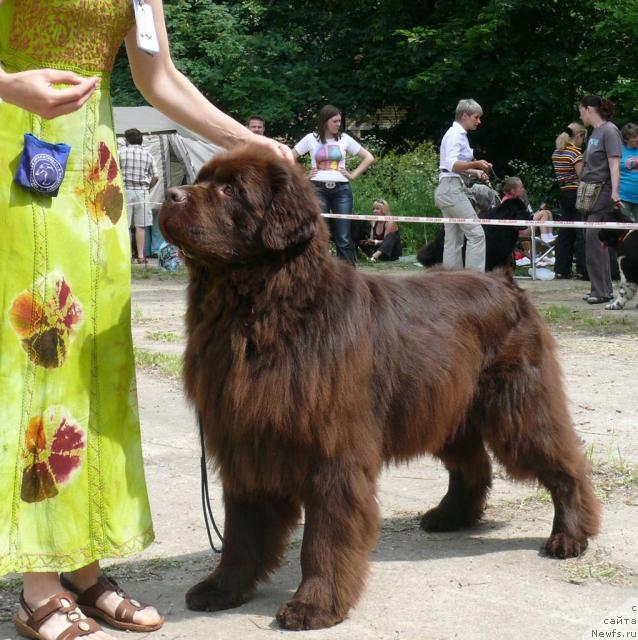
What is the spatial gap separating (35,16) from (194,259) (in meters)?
0.89

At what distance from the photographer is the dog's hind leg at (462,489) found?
4.44 m

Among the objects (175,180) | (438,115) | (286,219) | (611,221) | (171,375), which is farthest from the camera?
(438,115)

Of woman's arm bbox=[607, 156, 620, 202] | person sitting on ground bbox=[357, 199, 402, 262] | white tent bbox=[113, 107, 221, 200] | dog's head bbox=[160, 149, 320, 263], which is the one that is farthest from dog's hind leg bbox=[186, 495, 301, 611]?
white tent bbox=[113, 107, 221, 200]

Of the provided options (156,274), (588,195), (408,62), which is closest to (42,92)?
(588,195)

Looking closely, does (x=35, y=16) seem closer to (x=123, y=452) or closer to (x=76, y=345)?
(x=76, y=345)

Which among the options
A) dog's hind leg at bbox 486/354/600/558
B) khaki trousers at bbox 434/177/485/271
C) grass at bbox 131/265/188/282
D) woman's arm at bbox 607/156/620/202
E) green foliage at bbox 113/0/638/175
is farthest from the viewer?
green foliage at bbox 113/0/638/175

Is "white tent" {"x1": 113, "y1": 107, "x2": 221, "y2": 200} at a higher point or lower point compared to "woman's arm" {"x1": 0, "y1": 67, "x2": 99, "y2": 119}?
higher

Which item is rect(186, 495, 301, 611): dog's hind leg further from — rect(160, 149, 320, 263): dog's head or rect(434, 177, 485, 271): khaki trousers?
rect(434, 177, 485, 271): khaki trousers

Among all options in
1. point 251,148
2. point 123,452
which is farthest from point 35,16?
point 123,452

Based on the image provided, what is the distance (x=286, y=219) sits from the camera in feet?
10.7

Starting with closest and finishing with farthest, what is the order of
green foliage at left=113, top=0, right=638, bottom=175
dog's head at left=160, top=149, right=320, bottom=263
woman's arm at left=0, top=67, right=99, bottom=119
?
woman's arm at left=0, top=67, right=99, bottom=119, dog's head at left=160, top=149, right=320, bottom=263, green foliage at left=113, top=0, right=638, bottom=175

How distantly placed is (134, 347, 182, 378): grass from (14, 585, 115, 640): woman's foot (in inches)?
180

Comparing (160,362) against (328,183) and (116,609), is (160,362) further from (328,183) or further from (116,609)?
(328,183)

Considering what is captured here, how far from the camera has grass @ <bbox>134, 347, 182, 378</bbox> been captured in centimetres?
800
